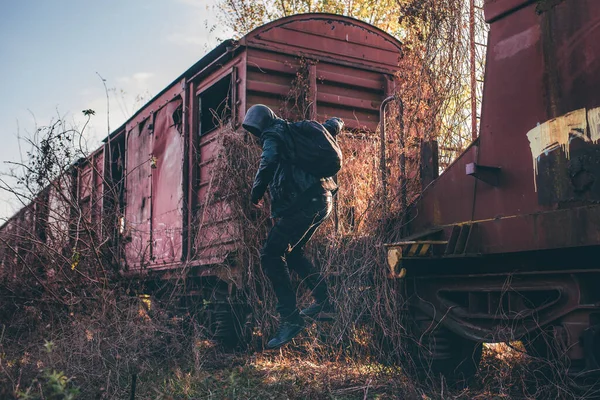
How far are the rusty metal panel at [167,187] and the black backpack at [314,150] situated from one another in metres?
2.62

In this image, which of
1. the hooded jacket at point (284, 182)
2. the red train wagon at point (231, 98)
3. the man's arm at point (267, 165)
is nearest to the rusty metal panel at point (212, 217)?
the red train wagon at point (231, 98)

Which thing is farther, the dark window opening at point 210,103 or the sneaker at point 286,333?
the dark window opening at point 210,103

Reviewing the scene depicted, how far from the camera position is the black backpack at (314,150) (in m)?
5.36

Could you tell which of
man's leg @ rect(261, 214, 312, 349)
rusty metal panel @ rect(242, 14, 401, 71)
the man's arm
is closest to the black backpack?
the man's arm

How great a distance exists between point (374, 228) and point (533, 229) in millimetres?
2038

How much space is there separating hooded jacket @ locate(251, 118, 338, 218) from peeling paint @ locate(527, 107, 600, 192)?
86.3 inches

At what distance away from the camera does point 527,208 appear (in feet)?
12.2

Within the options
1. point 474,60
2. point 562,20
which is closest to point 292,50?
point 474,60

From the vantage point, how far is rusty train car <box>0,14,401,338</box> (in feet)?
21.9

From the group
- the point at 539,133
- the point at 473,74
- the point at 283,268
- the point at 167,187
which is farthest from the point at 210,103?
the point at 539,133

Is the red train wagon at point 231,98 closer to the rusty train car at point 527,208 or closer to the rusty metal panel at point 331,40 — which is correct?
the rusty metal panel at point 331,40

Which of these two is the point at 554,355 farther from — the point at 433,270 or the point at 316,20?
the point at 316,20

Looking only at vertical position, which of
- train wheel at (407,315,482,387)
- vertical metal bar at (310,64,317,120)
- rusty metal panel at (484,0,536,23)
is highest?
vertical metal bar at (310,64,317,120)

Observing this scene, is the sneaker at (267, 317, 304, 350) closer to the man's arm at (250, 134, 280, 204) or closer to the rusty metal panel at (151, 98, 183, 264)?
the man's arm at (250, 134, 280, 204)
